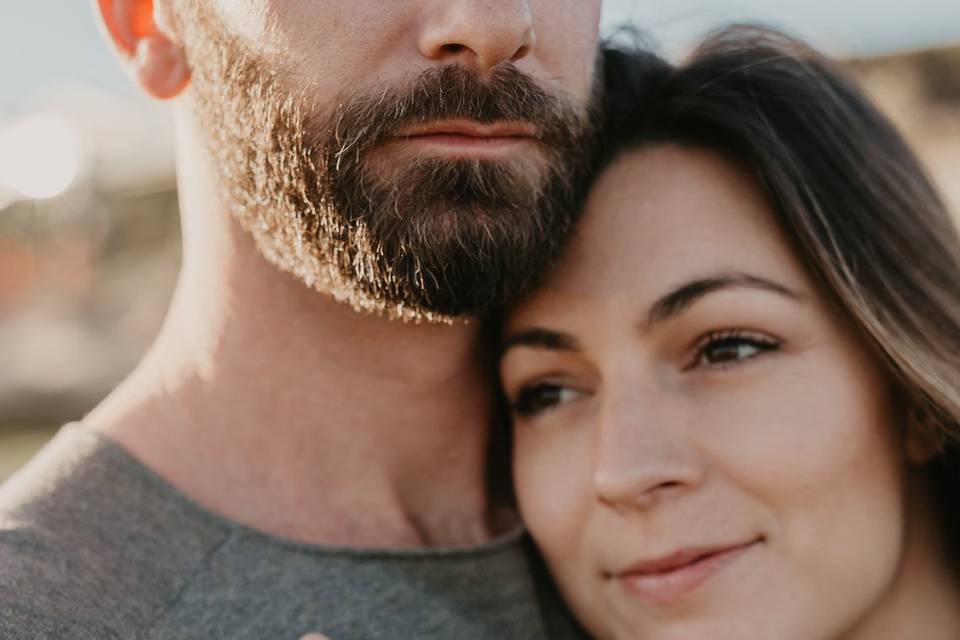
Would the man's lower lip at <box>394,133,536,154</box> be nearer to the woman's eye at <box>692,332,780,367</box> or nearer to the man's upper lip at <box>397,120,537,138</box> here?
the man's upper lip at <box>397,120,537,138</box>

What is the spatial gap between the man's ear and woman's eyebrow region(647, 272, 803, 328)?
102 cm

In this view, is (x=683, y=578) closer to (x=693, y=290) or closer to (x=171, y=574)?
(x=693, y=290)

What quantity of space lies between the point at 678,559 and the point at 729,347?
1.36 ft

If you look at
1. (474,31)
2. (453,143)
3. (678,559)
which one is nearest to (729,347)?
(678,559)

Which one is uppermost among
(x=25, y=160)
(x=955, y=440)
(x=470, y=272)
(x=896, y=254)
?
(x=25, y=160)

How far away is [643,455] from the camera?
1.96 metres

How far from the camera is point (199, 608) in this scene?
177cm

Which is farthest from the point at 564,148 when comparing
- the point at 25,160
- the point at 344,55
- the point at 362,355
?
the point at 25,160

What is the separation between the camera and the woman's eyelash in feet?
6.77

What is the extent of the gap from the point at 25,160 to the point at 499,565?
9260 millimetres

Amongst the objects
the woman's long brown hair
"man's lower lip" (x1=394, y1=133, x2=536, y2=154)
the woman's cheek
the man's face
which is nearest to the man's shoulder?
the man's face

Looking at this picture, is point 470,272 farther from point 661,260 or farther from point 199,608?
point 199,608

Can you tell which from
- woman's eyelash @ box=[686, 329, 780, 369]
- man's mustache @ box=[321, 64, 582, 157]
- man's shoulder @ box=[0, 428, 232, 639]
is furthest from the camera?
woman's eyelash @ box=[686, 329, 780, 369]

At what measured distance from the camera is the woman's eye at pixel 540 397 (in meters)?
2.25
